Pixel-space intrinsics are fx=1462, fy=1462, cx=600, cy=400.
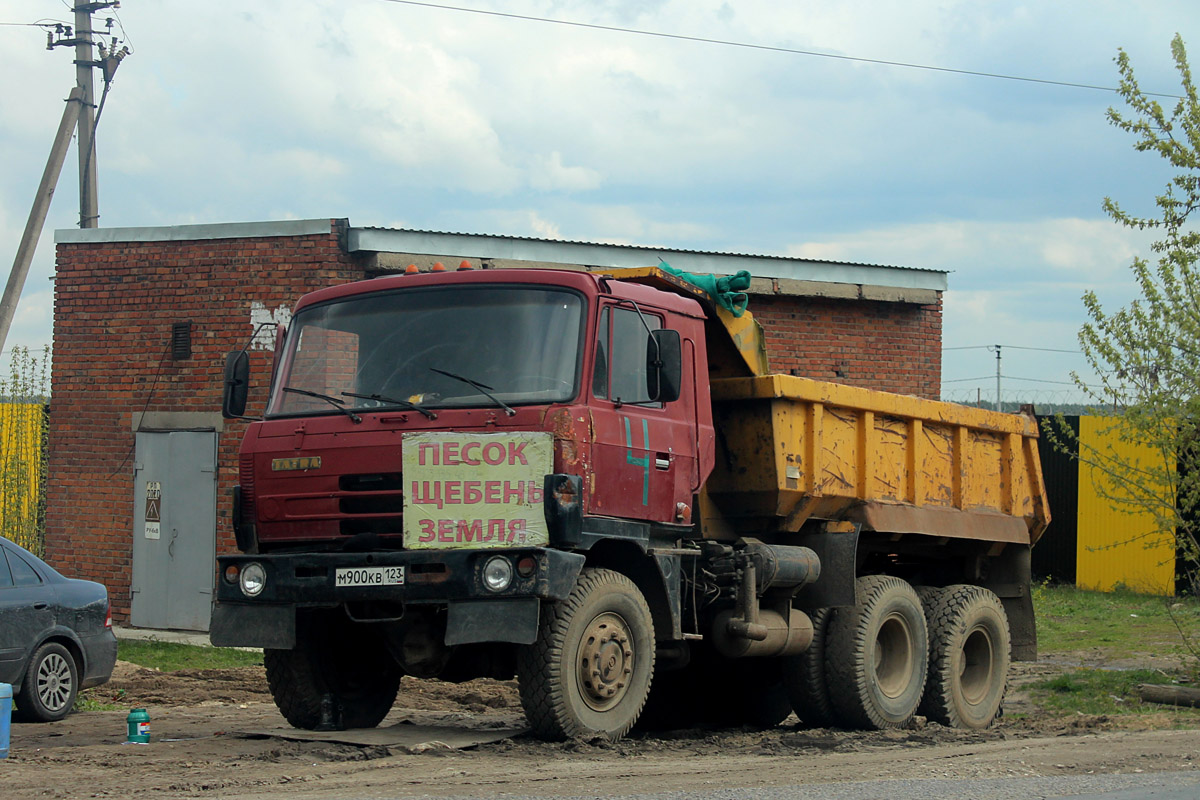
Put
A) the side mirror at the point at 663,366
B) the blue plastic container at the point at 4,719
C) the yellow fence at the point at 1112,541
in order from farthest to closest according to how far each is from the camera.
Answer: the yellow fence at the point at 1112,541
the side mirror at the point at 663,366
the blue plastic container at the point at 4,719

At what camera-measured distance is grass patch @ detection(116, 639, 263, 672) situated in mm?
14406

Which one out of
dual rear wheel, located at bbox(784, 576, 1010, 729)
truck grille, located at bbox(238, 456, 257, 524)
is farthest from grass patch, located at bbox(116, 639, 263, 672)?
dual rear wheel, located at bbox(784, 576, 1010, 729)

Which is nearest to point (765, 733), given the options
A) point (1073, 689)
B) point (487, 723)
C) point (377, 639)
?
point (487, 723)

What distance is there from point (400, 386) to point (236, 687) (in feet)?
18.5

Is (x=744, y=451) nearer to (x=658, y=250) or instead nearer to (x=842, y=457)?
(x=842, y=457)

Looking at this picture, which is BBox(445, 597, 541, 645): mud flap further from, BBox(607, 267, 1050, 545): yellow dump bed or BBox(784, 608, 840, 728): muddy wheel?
BBox(784, 608, 840, 728): muddy wheel

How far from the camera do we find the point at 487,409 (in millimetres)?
8062

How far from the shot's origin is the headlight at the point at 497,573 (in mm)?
7730

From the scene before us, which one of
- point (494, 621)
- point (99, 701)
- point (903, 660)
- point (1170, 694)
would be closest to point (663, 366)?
point (494, 621)

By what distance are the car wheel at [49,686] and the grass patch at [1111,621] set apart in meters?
9.66

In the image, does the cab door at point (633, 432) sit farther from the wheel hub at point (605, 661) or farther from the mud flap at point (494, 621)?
the mud flap at point (494, 621)

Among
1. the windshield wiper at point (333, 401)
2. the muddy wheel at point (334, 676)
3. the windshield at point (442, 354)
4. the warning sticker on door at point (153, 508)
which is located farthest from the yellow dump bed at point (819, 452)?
the warning sticker on door at point (153, 508)

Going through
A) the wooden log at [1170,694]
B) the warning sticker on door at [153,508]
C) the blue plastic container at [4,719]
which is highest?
the warning sticker on door at [153,508]

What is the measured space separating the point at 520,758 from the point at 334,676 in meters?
1.84
